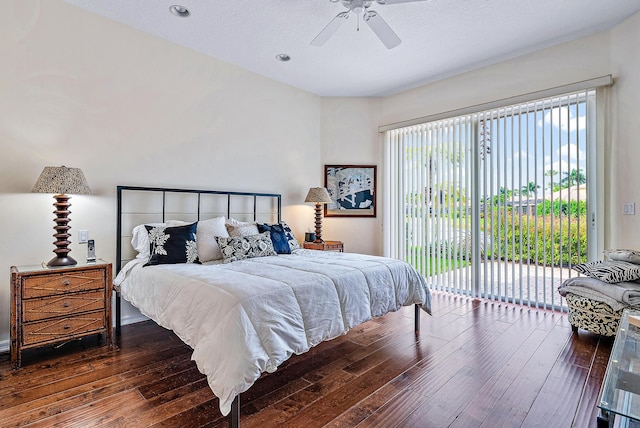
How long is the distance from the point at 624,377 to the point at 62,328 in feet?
11.2

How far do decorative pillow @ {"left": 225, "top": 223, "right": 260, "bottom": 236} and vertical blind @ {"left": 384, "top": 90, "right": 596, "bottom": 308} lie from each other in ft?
7.79

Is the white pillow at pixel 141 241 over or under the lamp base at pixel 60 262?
over

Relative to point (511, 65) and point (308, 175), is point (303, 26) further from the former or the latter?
point (511, 65)

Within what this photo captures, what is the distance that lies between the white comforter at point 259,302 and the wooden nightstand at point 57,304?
0.25 metres

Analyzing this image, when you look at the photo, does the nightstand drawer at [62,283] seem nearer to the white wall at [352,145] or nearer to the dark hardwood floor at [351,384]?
the dark hardwood floor at [351,384]

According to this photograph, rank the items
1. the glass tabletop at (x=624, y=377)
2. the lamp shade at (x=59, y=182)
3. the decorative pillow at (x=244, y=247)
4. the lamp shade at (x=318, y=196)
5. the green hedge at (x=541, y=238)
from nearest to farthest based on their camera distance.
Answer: the glass tabletop at (x=624, y=377) < the lamp shade at (x=59, y=182) < the decorative pillow at (x=244, y=247) < the green hedge at (x=541, y=238) < the lamp shade at (x=318, y=196)

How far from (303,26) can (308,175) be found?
2.20 meters

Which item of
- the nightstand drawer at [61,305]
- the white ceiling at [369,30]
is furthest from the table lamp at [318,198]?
the nightstand drawer at [61,305]

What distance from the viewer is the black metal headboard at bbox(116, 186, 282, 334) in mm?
3221

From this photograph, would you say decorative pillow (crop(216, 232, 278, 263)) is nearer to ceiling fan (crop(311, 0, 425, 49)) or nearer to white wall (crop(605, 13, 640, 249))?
ceiling fan (crop(311, 0, 425, 49))

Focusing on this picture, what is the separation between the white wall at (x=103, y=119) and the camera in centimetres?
266

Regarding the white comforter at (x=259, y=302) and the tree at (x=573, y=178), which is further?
the tree at (x=573, y=178)

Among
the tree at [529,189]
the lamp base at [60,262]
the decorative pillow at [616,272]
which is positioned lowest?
the decorative pillow at [616,272]

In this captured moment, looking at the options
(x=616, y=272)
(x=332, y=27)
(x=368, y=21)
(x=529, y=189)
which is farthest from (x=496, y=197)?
(x=332, y=27)
